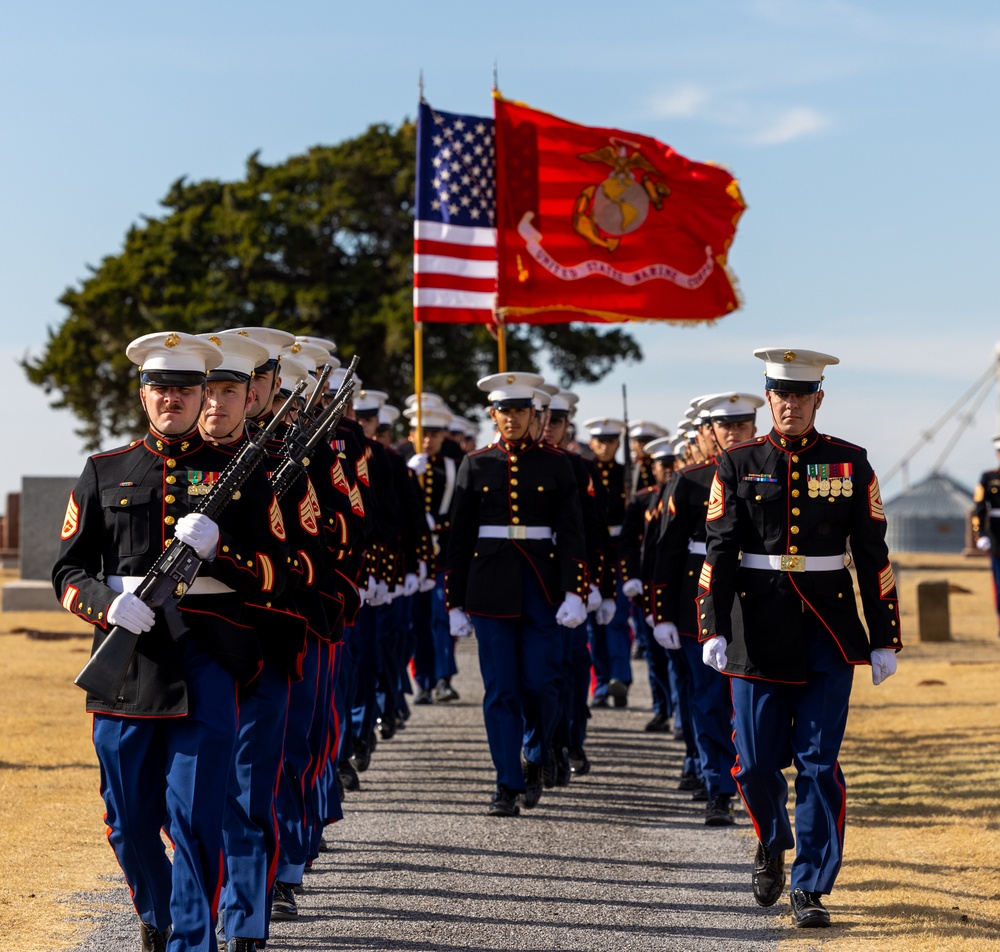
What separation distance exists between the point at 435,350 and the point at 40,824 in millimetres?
32169

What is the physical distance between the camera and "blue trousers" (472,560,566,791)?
9641mm

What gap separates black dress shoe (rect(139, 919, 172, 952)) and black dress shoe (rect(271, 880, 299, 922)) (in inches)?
47.1

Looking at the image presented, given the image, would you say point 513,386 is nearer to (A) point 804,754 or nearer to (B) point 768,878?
(A) point 804,754

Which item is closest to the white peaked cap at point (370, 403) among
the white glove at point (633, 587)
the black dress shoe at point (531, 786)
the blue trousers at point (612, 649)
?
the white glove at point (633, 587)

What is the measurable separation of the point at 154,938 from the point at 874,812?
5.41m

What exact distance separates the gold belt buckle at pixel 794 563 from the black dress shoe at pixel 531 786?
119 inches

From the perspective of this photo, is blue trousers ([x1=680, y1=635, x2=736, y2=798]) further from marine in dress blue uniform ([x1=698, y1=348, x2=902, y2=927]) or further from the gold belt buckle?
the gold belt buckle

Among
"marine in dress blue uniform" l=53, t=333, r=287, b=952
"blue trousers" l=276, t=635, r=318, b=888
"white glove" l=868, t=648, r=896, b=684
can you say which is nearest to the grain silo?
"white glove" l=868, t=648, r=896, b=684

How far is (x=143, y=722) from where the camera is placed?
18.4ft

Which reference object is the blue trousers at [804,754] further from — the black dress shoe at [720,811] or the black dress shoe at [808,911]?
the black dress shoe at [720,811]

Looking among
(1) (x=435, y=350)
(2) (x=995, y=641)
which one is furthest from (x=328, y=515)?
(1) (x=435, y=350)

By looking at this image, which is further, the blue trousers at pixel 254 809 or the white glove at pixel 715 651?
the white glove at pixel 715 651

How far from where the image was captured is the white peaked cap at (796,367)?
7.31 metres

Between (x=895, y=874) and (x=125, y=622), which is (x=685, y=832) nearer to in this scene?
(x=895, y=874)
